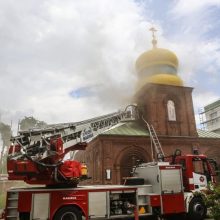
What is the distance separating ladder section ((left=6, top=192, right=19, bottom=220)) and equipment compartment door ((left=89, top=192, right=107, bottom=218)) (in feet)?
10.1

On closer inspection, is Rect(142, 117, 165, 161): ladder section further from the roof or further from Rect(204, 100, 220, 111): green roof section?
Rect(204, 100, 220, 111): green roof section

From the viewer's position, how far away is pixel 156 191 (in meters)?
13.6

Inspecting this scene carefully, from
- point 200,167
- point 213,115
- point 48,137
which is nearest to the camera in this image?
point 48,137

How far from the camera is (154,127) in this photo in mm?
26922

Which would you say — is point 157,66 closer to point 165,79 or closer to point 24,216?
point 165,79

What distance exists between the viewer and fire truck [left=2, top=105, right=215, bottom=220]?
11266 mm

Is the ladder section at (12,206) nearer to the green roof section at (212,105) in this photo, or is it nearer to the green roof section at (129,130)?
the green roof section at (129,130)

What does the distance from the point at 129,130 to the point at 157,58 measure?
945cm

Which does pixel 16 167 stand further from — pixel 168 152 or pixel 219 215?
pixel 168 152

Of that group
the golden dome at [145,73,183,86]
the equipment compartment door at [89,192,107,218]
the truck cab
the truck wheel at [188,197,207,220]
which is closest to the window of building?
the golden dome at [145,73,183,86]

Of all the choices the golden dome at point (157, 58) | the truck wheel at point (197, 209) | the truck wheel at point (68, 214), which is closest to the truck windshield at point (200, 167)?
the truck wheel at point (197, 209)

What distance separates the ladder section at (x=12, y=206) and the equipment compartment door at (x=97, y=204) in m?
3.08

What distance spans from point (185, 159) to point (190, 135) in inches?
549

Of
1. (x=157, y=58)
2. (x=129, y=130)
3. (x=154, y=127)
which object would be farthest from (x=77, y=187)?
(x=157, y=58)
